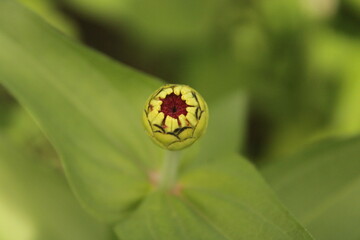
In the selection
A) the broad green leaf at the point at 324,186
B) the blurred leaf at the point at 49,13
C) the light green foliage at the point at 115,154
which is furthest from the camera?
the blurred leaf at the point at 49,13

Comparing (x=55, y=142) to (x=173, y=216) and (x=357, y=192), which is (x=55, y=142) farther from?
(x=357, y=192)

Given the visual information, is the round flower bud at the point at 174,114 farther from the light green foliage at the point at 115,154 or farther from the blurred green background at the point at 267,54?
the blurred green background at the point at 267,54

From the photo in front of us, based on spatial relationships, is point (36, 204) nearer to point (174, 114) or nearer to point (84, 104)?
point (84, 104)

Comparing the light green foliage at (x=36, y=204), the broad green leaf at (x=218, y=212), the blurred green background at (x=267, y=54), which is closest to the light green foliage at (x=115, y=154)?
the broad green leaf at (x=218, y=212)

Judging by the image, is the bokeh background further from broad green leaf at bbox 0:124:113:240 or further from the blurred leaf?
broad green leaf at bbox 0:124:113:240

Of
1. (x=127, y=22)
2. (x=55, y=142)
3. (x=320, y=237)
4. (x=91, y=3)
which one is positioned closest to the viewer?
(x=55, y=142)

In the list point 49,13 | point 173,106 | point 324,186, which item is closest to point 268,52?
point 49,13

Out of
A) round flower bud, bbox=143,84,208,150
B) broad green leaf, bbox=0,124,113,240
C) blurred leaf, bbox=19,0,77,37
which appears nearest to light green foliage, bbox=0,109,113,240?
broad green leaf, bbox=0,124,113,240

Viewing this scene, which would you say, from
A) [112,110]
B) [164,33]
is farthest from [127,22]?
[112,110]
